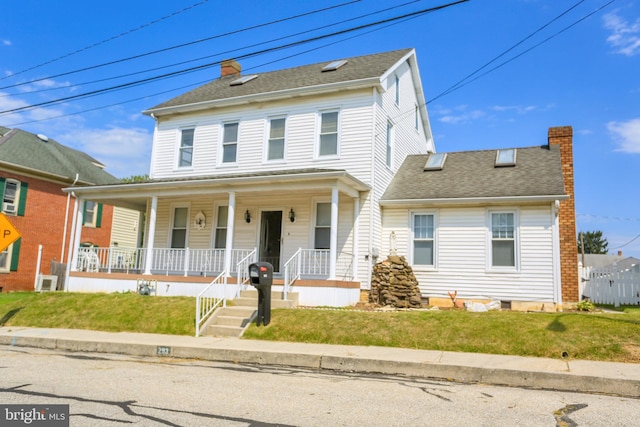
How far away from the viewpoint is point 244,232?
16250 millimetres

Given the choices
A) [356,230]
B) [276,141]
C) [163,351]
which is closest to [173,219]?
[276,141]

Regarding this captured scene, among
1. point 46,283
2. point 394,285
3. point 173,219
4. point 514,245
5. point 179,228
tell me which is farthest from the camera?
point 46,283

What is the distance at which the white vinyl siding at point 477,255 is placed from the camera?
13453 millimetres

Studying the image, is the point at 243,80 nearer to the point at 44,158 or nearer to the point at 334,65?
the point at 334,65

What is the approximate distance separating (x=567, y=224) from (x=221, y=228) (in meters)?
10.9

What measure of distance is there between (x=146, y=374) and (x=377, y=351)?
3.73 m

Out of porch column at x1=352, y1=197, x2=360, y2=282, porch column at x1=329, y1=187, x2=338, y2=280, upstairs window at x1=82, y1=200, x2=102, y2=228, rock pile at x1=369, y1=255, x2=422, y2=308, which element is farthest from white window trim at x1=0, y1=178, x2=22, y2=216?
rock pile at x1=369, y1=255, x2=422, y2=308

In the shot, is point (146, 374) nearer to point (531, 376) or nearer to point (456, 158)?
point (531, 376)

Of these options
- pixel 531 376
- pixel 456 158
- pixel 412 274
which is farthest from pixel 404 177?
pixel 531 376

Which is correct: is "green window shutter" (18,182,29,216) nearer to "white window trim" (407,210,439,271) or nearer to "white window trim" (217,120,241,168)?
"white window trim" (217,120,241,168)

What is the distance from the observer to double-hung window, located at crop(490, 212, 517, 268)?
13883 mm

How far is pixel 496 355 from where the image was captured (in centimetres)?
809

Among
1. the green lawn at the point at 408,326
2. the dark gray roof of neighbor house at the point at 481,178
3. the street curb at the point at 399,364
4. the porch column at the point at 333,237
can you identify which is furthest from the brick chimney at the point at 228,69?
the street curb at the point at 399,364

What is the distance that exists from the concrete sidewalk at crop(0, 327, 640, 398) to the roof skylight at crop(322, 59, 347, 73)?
10743 mm
